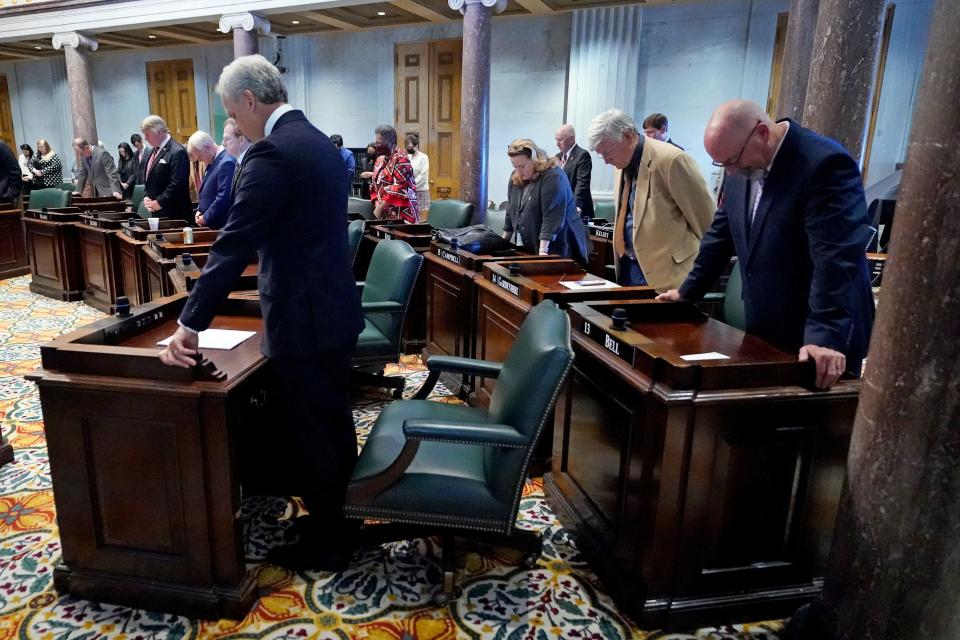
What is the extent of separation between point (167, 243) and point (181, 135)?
962cm

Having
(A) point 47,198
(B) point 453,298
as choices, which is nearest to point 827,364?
(B) point 453,298

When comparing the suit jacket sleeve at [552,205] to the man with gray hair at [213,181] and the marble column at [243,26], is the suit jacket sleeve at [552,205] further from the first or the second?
the marble column at [243,26]

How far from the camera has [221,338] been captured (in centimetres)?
228

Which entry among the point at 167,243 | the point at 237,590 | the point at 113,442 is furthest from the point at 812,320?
the point at 167,243

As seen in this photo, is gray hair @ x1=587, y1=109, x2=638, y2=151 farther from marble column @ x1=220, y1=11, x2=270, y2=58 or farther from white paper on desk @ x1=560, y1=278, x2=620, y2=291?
marble column @ x1=220, y1=11, x2=270, y2=58

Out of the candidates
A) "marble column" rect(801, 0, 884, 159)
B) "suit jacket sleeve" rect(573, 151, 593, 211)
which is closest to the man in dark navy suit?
"marble column" rect(801, 0, 884, 159)

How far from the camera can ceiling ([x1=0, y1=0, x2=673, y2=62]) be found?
897 cm

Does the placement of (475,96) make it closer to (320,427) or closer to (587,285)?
(587,285)

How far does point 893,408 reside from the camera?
5.05 ft

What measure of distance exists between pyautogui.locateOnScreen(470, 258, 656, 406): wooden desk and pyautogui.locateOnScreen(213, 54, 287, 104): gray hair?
49.7 inches

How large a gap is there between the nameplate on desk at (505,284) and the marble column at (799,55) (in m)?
3.88

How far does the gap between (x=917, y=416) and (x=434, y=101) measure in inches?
389

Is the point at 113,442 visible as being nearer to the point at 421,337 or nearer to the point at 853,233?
the point at 853,233

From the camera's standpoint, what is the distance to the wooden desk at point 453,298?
3562 millimetres
